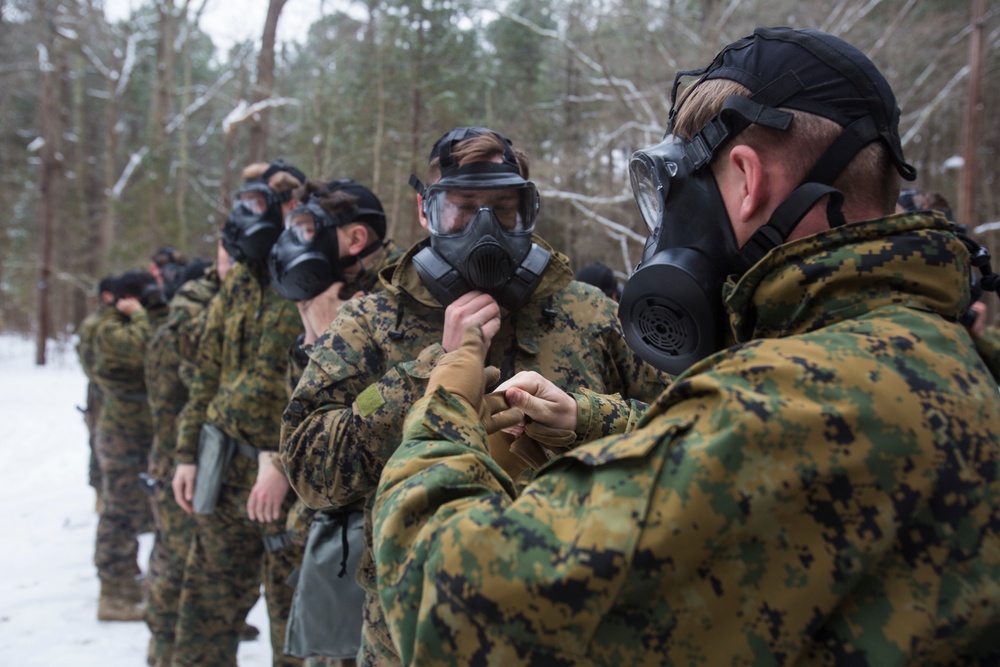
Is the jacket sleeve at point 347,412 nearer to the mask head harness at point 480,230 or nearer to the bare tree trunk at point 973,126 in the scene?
the mask head harness at point 480,230

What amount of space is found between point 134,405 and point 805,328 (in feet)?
20.8

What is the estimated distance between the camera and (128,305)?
632 cm

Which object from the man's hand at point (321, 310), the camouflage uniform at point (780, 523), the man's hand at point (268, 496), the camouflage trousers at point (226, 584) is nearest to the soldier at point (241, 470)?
the camouflage trousers at point (226, 584)

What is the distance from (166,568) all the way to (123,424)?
2.32 metres

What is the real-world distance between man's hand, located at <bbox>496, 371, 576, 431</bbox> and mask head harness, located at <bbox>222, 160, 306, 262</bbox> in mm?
2518

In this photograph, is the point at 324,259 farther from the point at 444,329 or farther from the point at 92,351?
the point at 92,351

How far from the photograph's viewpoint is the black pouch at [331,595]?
270 centimetres

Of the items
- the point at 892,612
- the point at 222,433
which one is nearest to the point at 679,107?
the point at 892,612

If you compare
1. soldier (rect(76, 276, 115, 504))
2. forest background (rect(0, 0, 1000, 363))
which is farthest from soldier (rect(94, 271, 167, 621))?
forest background (rect(0, 0, 1000, 363))

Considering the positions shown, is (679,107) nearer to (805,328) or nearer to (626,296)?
(626,296)

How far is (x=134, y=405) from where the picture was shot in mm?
6285

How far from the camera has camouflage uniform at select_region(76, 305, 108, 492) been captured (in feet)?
21.6

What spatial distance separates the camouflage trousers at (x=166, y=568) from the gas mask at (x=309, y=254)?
1672 millimetres

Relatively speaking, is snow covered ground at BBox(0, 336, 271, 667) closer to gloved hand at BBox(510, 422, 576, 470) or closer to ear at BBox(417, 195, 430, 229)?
ear at BBox(417, 195, 430, 229)
